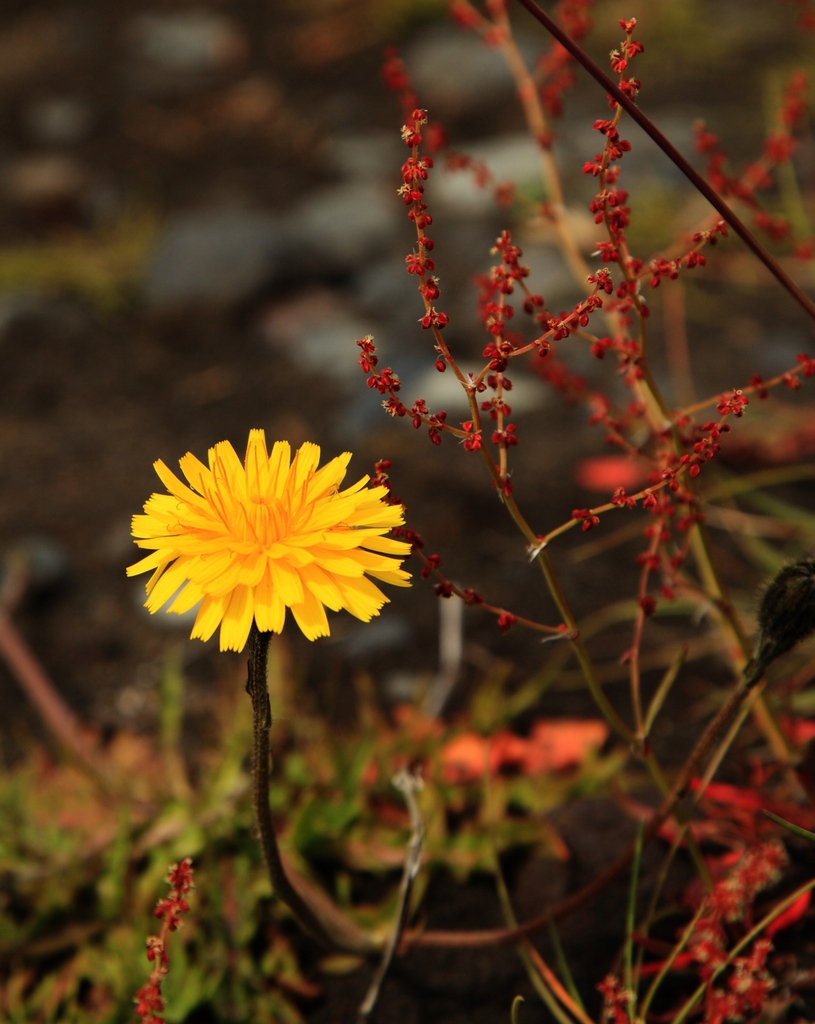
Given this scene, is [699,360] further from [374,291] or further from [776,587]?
[776,587]

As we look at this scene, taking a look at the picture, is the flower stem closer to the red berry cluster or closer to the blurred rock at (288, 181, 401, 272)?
the red berry cluster

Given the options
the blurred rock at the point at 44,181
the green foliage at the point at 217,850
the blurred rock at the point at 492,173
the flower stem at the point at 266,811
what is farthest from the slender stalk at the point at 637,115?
the blurred rock at the point at 44,181

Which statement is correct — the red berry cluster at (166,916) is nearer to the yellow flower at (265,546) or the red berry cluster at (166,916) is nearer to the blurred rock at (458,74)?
the yellow flower at (265,546)

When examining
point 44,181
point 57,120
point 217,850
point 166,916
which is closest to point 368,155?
point 44,181

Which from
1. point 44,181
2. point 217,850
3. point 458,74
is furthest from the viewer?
point 458,74

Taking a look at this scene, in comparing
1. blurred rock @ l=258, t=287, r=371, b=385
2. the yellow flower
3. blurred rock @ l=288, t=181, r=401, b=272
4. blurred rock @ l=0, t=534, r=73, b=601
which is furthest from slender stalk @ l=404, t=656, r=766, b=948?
blurred rock @ l=288, t=181, r=401, b=272

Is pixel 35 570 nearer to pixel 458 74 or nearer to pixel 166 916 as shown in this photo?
pixel 166 916

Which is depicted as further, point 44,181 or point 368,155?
point 368,155
